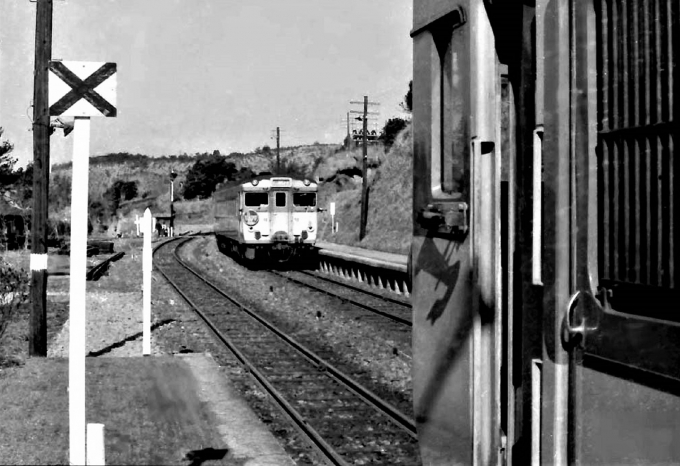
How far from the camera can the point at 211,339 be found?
551 inches

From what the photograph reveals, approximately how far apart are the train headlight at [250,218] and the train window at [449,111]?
2601 cm

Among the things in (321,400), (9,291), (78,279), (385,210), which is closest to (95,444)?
(78,279)

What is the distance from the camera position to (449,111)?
11.6 ft

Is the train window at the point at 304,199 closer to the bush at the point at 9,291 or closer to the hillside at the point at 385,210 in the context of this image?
the hillside at the point at 385,210

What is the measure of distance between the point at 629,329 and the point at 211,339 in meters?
12.0

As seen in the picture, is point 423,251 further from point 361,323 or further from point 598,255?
point 361,323

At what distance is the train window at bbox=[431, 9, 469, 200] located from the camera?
340 cm

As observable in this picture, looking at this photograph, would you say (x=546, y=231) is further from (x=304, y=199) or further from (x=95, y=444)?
(x=304, y=199)

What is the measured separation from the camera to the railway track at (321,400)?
7.34 metres

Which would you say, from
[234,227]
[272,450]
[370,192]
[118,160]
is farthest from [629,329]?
[118,160]

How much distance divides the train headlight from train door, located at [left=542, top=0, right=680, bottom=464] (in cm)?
2696

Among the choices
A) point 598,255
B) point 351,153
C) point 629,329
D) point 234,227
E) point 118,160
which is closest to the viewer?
point 629,329

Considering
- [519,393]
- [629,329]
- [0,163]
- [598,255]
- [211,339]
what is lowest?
[211,339]

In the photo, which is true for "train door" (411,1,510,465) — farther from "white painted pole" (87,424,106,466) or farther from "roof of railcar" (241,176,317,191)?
"roof of railcar" (241,176,317,191)
